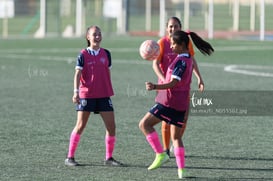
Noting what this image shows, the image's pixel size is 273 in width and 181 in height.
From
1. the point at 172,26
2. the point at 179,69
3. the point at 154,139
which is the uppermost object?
the point at 172,26

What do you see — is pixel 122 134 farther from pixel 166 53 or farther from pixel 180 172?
pixel 180 172

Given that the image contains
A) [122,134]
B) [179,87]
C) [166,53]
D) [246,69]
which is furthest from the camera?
[246,69]

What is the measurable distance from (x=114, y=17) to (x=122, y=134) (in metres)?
42.9

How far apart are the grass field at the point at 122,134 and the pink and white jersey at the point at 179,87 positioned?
2.63ft

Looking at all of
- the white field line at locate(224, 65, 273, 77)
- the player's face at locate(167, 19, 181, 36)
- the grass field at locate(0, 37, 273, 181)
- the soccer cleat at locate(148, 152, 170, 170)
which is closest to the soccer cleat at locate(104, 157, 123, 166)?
the grass field at locate(0, 37, 273, 181)

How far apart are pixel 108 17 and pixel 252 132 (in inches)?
1690

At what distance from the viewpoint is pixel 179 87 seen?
31.9ft

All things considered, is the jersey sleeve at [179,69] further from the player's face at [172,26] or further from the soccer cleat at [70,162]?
the soccer cleat at [70,162]

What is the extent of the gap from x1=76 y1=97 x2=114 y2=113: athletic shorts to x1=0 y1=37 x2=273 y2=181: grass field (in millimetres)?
657

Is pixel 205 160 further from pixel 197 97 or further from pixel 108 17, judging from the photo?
pixel 108 17

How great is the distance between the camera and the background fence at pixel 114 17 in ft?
178

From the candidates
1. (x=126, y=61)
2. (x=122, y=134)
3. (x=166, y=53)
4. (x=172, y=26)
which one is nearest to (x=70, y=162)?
(x=166, y=53)

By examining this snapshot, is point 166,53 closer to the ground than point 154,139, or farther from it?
farther from it

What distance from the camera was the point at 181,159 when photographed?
9.66 meters
